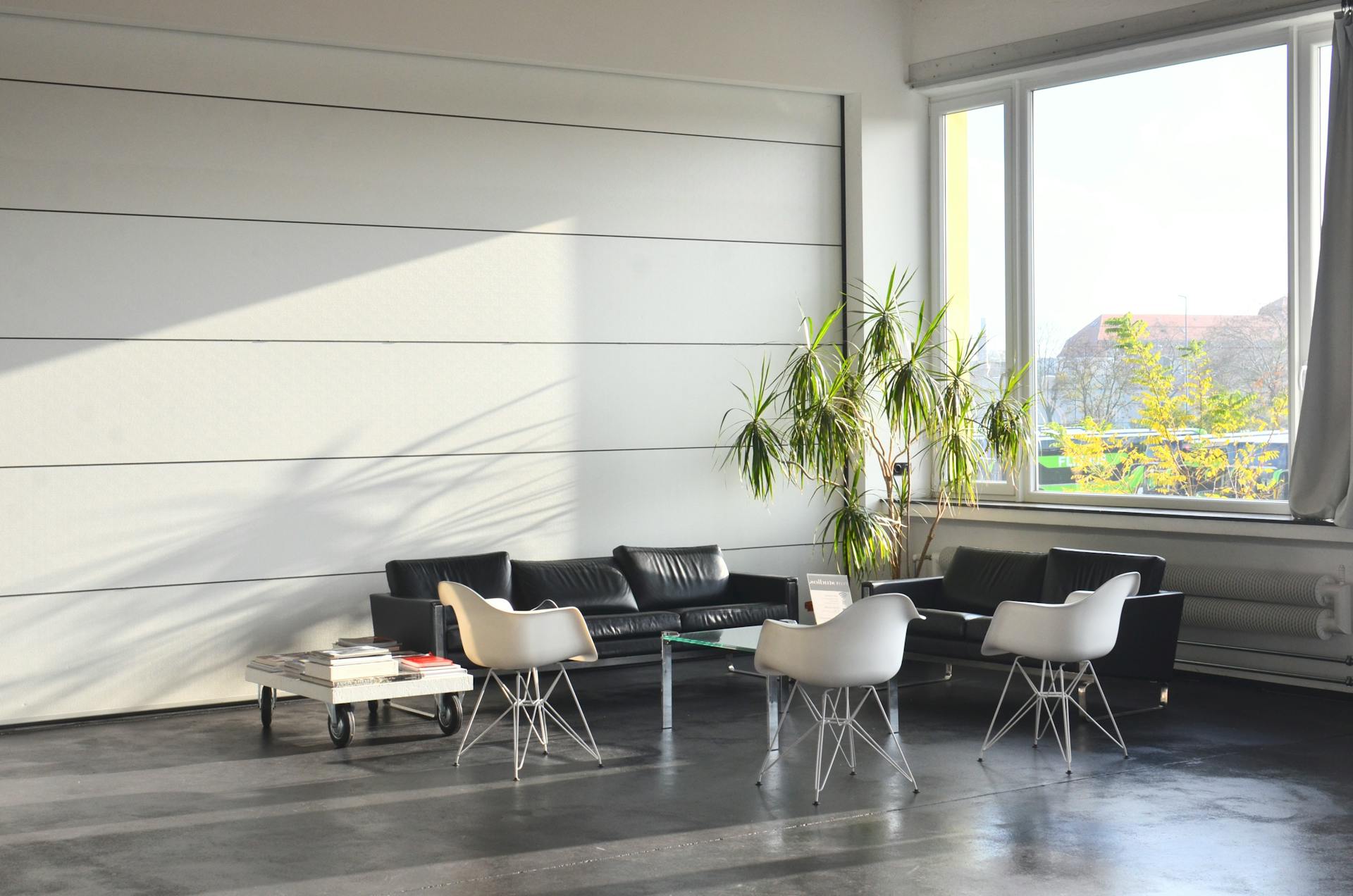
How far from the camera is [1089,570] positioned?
25.8 feet

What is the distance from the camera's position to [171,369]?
787cm

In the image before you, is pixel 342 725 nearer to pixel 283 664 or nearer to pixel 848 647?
pixel 283 664

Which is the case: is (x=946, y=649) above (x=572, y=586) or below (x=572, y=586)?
below

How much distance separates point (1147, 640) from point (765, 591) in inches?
93.6

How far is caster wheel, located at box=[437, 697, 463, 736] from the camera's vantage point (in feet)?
23.0

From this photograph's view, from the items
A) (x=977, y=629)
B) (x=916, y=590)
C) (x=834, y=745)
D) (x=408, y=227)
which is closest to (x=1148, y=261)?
(x=916, y=590)

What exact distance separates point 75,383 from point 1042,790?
5332mm

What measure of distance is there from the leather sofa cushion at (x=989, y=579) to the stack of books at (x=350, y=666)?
119 inches

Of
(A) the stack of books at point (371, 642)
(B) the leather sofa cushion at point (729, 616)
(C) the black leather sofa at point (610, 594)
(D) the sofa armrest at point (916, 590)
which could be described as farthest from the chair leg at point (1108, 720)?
(A) the stack of books at point (371, 642)

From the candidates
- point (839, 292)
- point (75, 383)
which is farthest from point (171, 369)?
point (839, 292)

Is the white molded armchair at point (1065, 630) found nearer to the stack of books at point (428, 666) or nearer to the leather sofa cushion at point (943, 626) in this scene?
the leather sofa cushion at point (943, 626)

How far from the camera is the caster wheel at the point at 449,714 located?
7.02 metres

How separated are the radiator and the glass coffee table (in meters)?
2.32

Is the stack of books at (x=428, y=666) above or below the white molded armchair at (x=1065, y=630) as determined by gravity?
below
